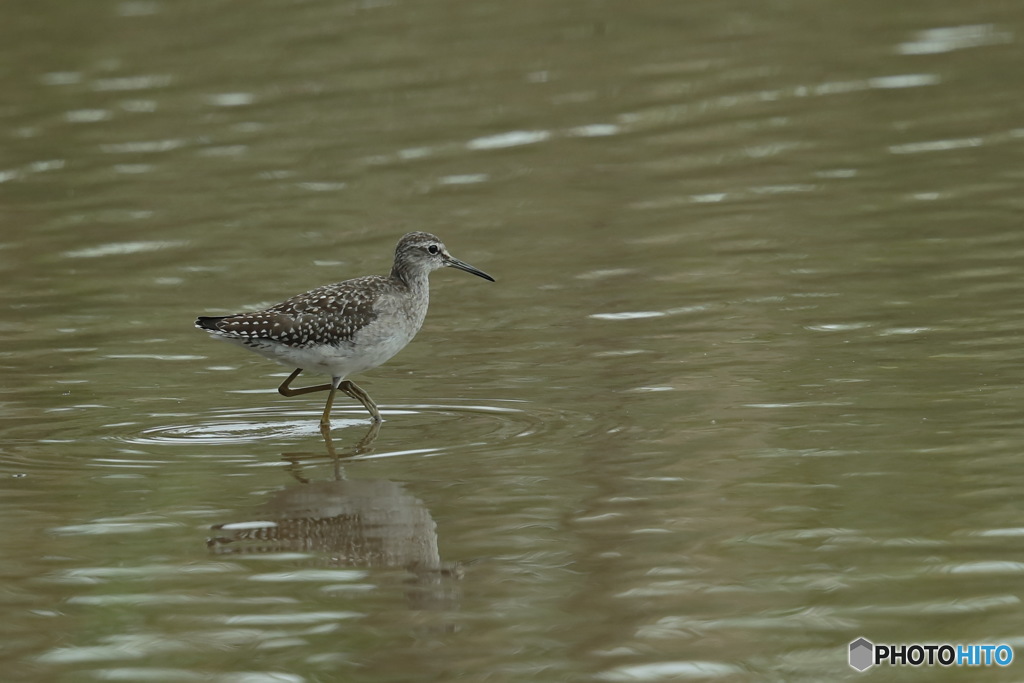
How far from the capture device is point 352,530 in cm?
1014

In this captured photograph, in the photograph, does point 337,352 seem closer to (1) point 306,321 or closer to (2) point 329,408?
(1) point 306,321

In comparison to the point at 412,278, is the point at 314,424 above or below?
below

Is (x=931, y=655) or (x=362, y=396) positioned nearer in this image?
(x=931, y=655)

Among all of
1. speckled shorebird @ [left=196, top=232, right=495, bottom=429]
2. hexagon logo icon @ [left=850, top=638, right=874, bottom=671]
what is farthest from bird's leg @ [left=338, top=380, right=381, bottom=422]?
hexagon logo icon @ [left=850, top=638, right=874, bottom=671]

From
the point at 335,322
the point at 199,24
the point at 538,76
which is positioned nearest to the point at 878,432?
the point at 335,322

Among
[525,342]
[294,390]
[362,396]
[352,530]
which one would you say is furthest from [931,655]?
[525,342]

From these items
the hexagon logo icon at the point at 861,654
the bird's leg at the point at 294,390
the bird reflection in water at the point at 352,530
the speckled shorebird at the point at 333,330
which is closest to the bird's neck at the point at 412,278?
the speckled shorebird at the point at 333,330

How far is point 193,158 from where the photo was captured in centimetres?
2011

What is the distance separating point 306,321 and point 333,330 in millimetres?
208

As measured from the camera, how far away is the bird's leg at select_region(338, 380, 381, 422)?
41.3 ft

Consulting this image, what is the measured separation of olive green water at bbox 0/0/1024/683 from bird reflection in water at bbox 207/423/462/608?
3 cm

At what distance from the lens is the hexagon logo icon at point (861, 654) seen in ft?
25.8

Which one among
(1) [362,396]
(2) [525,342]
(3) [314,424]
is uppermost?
(1) [362,396]

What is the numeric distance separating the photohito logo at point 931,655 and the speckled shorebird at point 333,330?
212 inches
